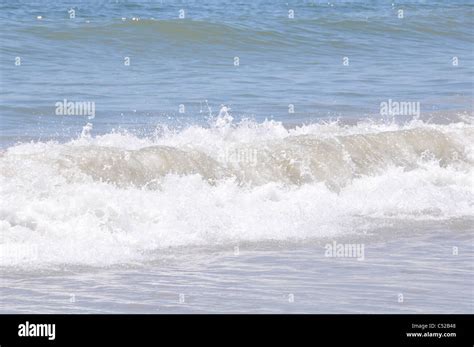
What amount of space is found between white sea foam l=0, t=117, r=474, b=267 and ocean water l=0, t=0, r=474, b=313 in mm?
28

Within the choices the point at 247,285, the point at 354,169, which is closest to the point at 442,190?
the point at 354,169

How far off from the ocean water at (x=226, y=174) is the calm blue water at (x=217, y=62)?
0.23ft

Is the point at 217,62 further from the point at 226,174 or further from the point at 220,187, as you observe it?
the point at 220,187

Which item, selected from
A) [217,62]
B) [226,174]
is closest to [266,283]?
[226,174]

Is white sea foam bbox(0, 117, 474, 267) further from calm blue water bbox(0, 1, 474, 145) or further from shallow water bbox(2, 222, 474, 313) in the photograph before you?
calm blue water bbox(0, 1, 474, 145)

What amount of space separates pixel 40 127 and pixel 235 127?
2.61 metres

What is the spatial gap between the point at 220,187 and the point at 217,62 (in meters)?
10.2

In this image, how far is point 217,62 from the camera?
71.8 ft
